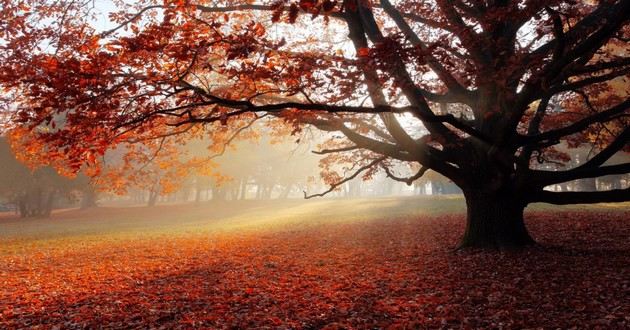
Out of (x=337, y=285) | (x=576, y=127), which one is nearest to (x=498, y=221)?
(x=576, y=127)

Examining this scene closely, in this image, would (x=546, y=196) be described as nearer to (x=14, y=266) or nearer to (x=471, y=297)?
(x=471, y=297)

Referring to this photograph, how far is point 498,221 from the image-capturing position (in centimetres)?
1063

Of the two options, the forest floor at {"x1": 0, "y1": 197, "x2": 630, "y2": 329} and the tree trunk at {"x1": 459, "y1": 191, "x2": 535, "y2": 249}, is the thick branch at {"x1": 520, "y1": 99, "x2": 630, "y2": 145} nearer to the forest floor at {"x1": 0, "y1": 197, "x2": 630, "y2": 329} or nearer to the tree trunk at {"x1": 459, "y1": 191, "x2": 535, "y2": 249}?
the tree trunk at {"x1": 459, "y1": 191, "x2": 535, "y2": 249}

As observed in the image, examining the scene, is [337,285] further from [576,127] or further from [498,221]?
[576,127]

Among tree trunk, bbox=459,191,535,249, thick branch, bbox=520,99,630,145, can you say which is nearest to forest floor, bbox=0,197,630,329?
tree trunk, bbox=459,191,535,249

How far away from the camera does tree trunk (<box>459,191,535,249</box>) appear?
10.5m

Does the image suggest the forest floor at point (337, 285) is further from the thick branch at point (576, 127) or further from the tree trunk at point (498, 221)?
the thick branch at point (576, 127)

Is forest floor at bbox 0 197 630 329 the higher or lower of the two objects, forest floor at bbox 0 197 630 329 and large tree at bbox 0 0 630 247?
the lower

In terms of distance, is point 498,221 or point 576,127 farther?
point 498,221

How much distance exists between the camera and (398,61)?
7.01m

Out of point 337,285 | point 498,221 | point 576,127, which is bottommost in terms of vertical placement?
point 337,285

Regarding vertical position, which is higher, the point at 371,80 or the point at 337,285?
the point at 371,80

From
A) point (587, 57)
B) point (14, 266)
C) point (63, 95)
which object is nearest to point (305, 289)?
point (63, 95)

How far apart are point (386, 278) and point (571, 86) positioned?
21.0ft
